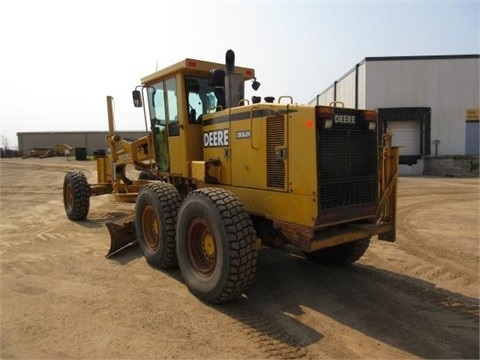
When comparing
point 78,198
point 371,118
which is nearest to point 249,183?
point 371,118

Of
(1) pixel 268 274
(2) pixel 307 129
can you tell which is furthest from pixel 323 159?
(1) pixel 268 274

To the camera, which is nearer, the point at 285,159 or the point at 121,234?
the point at 285,159

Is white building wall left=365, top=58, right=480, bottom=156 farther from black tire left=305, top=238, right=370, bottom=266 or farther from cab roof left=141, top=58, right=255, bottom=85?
black tire left=305, top=238, right=370, bottom=266

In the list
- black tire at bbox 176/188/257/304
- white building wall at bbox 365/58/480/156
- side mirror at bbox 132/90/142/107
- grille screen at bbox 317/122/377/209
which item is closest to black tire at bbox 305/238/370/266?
grille screen at bbox 317/122/377/209

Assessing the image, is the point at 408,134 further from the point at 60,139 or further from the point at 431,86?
the point at 60,139

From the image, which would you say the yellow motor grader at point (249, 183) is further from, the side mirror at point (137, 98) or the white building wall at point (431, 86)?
the white building wall at point (431, 86)

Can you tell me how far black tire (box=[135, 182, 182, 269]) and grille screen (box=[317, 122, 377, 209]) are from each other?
236 centimetres

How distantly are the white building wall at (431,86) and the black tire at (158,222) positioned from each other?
19.9 meters

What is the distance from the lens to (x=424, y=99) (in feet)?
78.4

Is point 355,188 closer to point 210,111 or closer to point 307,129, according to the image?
point 307,129

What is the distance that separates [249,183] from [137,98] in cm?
319

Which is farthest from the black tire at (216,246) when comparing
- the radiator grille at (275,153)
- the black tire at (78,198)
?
the black tire at (78,198)

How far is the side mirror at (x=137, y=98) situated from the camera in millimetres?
7414

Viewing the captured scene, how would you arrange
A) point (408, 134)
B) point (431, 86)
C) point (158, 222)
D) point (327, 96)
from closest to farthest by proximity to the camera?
1. point (158, 222)
2. point (431, 86)
3. point (408, 134)
4. point (327, 96)
